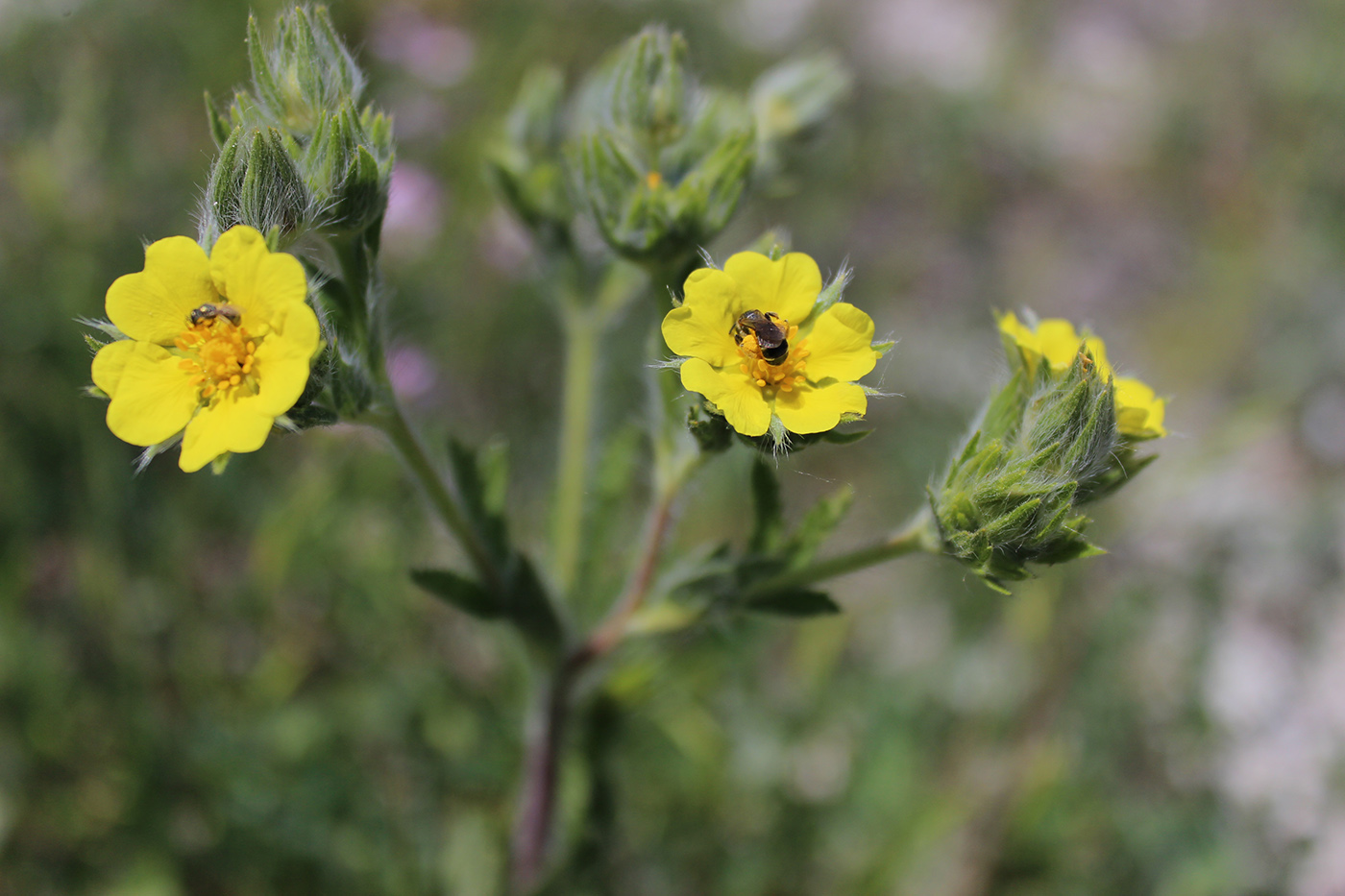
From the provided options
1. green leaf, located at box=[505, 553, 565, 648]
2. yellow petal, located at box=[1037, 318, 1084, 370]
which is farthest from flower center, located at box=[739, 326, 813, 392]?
green leaf, located at box=[505, 553, 565, 648]

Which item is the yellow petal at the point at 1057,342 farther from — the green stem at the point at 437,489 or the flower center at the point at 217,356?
the flower center at the point at 217,356

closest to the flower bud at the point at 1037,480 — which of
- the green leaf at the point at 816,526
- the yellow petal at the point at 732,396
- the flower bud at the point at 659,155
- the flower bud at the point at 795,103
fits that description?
the green leaf at the point at 816,526

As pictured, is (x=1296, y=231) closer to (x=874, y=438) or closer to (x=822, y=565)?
(x=874, y=438)

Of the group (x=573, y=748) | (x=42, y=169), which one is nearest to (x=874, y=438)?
(x=573, y=748)

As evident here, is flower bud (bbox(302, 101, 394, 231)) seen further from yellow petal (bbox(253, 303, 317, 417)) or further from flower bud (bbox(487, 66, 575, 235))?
flower bud (bbox(487, 66, 575, 235))

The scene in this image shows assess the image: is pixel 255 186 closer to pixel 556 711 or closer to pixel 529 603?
pixel 529 603

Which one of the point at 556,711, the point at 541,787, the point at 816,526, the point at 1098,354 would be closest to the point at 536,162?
the point at 816,526

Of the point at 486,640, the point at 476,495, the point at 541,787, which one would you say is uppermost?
the point at 476,495
